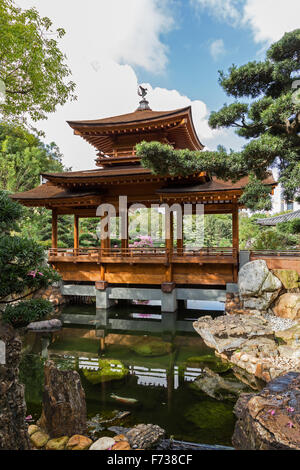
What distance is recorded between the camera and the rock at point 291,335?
22.3 ft

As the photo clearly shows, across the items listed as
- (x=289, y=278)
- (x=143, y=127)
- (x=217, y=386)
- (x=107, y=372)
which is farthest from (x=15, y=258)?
(x=143, y=127)

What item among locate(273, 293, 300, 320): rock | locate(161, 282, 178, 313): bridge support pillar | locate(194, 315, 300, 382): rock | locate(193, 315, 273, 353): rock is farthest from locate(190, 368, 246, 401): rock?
locate(161, 282, 178, 313): bridge support pillar

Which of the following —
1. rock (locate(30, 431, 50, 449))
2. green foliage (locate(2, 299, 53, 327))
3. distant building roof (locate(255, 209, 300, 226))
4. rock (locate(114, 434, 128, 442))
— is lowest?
rock (locate(30, 431, 50, 449))

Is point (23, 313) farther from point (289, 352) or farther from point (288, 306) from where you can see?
point (288, 306)

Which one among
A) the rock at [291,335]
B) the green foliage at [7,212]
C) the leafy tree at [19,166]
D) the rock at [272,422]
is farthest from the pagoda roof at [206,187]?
the leafy tree at [19,166]

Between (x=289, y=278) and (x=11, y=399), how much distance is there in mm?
8545

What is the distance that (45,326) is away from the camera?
8.78 meters

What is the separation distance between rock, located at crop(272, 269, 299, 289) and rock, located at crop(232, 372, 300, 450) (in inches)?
216

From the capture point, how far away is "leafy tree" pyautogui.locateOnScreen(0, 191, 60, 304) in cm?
277

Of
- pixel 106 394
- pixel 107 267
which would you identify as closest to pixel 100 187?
pixel 107 267

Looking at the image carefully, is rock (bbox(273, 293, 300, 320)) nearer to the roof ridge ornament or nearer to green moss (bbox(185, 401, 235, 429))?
green moss (bbox(185, 401, 235, 429))

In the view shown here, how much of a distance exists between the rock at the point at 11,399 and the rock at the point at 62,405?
66cm

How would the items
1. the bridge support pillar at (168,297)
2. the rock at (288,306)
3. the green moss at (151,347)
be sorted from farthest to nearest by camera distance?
the bridge support pillar at (168,297), the rock at (288,306), the green moss at (151,347)

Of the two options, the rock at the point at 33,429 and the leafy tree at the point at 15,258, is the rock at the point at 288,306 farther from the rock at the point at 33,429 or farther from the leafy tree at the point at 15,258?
the leafy tree at the point at 15,258
